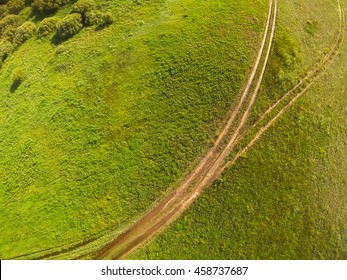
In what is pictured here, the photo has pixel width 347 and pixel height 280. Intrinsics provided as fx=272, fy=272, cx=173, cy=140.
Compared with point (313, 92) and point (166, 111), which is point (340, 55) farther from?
point (166, 111)

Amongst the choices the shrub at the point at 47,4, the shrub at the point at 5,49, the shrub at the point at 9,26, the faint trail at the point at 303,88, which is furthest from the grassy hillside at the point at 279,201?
the shrub at the point at 9,26

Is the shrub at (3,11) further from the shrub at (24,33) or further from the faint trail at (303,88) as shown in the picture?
the faint trail at (303,88)

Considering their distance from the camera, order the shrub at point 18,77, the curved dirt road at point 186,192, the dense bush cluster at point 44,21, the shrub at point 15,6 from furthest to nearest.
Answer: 1. the shrub at point 15,6
2. the dense bush cluster at point 44,21
3. the shrub at point 18,77
4. the curved dirt road at point 186,192

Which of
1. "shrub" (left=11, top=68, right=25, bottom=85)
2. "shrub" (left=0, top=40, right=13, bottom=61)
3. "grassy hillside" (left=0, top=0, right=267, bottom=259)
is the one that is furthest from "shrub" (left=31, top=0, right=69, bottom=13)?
"shrub" (left=11, top=68, right=25, bottom=85)

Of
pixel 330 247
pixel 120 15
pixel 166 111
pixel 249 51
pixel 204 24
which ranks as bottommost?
pixel 330 247

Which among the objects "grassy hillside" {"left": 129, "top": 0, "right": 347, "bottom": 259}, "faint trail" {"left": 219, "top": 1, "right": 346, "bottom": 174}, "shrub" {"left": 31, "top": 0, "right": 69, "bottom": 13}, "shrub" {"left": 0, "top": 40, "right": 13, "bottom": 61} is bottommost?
"grassy hillside" {"left": 129, "top": 0, "right": 347, "bottom": 259}

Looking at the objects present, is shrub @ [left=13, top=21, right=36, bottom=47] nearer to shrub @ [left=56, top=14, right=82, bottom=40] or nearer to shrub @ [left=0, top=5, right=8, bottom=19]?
shrub @ [left=56, top=14, right=82, bottom=40]
